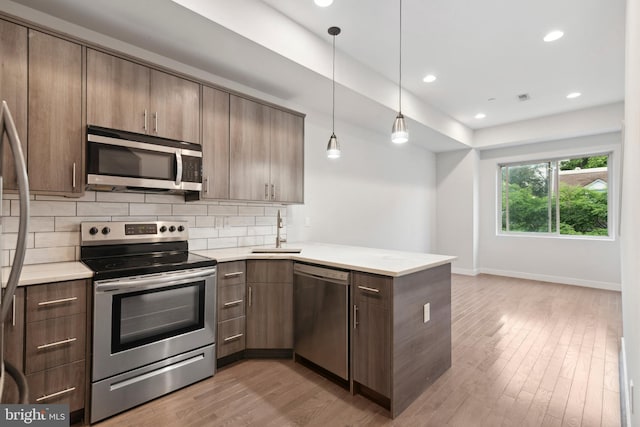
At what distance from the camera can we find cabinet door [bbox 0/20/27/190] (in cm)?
179

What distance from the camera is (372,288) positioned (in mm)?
2062

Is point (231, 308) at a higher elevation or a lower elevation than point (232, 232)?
lower

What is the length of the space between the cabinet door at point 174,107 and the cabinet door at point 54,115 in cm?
47

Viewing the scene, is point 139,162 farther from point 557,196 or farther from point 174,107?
point 557,196

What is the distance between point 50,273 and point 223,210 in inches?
60.1

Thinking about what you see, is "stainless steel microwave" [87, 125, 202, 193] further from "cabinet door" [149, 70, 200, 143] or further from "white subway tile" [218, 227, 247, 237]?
"white subway tile" [218, 227, 247, 237]

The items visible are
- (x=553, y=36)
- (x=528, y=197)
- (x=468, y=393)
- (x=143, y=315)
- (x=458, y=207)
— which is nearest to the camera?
(x=143, y=315)

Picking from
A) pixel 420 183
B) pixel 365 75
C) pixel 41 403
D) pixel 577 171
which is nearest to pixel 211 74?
pixel 365 75

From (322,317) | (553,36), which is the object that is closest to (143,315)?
(322,317)

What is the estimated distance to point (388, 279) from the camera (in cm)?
198

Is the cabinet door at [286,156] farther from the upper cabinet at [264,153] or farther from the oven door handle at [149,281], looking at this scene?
the oven door handle at [149,281]

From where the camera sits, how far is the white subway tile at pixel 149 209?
2.58 m

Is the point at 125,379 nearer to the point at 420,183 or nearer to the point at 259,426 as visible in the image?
the point at 259,426

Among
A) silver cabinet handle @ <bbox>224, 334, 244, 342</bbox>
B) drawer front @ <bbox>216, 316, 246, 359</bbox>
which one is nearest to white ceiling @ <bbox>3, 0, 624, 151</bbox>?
drawer front @ <bbox>216, 316, 246, 359</bbox>
